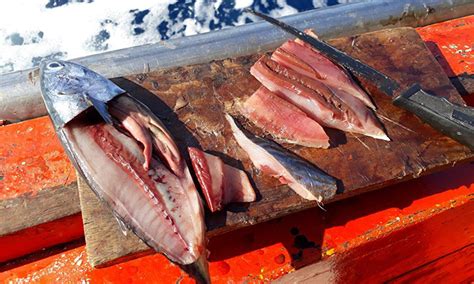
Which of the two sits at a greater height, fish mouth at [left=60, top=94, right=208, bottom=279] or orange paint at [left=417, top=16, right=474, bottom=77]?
orange paint at [left=417, top=16, right=474, bottom=77]

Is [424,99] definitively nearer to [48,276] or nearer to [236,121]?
[236,121]

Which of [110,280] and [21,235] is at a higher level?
[21,235]

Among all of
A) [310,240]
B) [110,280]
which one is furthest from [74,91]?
[310,240]

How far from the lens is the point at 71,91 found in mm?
2346

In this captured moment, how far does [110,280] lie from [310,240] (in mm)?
1036

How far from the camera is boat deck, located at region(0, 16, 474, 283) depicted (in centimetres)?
236

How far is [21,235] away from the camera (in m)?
2.35

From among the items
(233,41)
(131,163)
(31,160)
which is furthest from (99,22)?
(131,163)

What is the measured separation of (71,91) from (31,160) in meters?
0.53

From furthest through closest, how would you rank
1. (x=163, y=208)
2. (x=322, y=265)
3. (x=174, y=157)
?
(x=322, y=265) → (x=174, y=157) → (x=163, y=208)

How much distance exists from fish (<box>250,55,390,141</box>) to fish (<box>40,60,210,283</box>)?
754 millimetres

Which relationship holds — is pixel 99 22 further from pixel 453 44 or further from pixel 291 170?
pixel 291 170

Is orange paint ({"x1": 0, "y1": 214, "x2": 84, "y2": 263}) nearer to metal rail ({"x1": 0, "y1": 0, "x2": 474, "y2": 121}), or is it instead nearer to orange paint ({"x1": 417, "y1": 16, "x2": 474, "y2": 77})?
metal rail ({"x1": 0, "y1": 0, "x2": 474, "y2": 121})

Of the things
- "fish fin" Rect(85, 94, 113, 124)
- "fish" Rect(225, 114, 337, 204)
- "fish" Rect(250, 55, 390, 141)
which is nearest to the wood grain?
"fish fin" Rect(85, 94, 113, 124)
